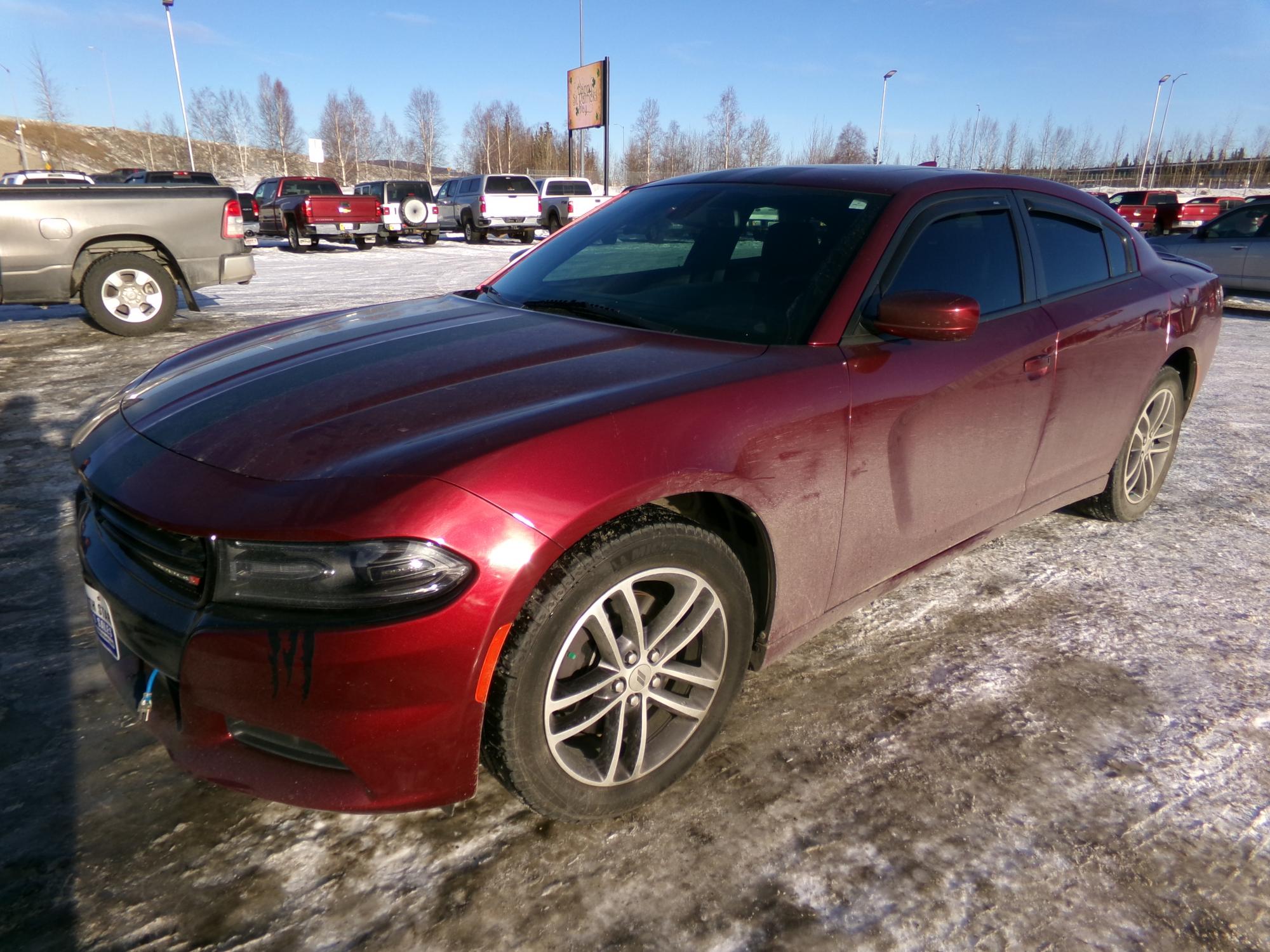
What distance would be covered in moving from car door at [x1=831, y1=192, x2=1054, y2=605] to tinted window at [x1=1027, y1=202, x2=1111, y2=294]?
17 cm

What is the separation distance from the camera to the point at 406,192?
83.3 ft

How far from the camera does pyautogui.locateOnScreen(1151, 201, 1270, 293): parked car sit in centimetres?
1202

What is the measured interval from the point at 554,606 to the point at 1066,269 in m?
2.74

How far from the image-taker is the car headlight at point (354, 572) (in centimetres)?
166

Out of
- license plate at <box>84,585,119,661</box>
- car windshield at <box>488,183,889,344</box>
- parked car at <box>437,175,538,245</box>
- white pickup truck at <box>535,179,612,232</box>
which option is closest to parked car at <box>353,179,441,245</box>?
parked car at <box>437,175,538,245</box>

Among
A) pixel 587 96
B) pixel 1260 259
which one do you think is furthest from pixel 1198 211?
pixel 587 96

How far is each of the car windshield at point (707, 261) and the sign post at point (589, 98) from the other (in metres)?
32.4

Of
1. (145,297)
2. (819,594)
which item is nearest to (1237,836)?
(819,594)

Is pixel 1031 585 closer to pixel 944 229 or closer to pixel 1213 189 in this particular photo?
pixel 944 229

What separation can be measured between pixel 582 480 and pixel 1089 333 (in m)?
2.48

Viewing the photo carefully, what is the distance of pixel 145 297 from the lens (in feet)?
28.4

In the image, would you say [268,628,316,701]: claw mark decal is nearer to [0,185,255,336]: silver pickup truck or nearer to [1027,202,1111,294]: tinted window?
[1027,202,1111,294]: tinted window

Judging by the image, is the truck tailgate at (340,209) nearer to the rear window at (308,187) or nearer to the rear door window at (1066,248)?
the rear window at (308,187)

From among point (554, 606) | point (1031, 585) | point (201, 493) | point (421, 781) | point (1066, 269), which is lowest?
point (1031, 585)
